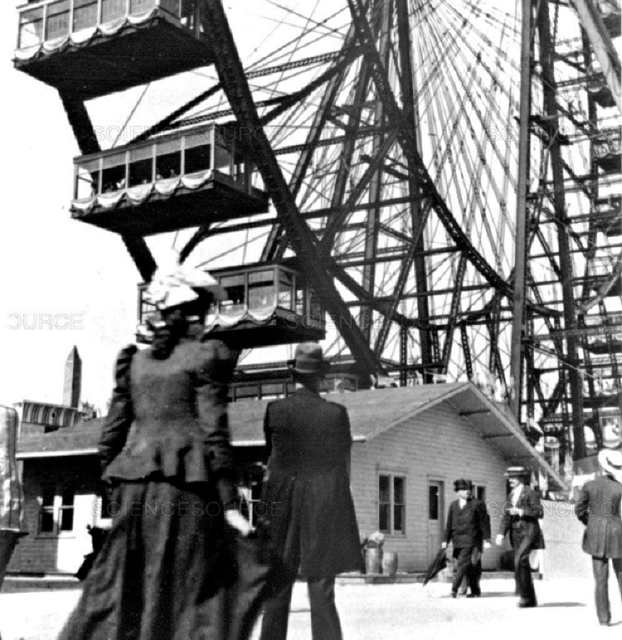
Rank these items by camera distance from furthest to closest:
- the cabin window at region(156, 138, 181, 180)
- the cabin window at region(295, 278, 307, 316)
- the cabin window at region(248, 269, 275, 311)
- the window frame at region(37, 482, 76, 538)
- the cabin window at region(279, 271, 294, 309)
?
the cabin window at region(295, 278, 307, 316)
the cabin window at region(279, 271, 294, 309)
the cabin window at region(248, 269, 275, 311)
the cabin window at region(156, 138, 181, 180)
the window frame at region(37, 482, 76, 538)

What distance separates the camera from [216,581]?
448cm

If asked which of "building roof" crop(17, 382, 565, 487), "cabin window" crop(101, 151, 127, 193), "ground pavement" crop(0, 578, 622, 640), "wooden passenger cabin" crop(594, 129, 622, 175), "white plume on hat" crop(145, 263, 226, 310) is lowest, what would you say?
"ground pavement" crop(0, 578, 622, 640)

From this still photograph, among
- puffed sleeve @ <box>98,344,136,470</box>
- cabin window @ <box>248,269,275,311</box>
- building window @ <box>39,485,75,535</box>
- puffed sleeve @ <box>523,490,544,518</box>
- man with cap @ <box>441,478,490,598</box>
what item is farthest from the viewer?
cabin window @ <box>248,269,275,311</box>

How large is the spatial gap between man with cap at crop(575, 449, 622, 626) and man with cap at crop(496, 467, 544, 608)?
161cm

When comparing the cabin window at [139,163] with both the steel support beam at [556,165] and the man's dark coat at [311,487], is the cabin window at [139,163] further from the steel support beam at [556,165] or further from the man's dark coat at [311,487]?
the man's dark coat at [311,487]

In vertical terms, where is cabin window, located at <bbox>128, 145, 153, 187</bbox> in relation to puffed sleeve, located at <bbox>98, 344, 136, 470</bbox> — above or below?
above

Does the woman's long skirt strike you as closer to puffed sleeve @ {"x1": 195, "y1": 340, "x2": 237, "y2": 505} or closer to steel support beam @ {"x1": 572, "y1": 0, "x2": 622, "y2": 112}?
puffed sleeve @ {"x1": 195, "y1": 340, "x2": 237, "y2": 505}

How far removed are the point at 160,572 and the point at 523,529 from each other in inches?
317

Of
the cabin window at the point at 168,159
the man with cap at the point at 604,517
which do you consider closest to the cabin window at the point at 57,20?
the cabin window at the point at 168,159

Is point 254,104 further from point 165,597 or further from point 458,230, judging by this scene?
point 165,597

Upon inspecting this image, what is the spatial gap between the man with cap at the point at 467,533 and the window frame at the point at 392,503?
7.15 meters

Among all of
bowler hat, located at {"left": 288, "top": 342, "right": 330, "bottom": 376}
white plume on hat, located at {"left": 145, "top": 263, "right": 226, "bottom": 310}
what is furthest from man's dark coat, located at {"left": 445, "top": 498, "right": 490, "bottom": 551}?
white plume on hat, located at {"left": 145, "top": 263, "right": 226, "bottom": 310}

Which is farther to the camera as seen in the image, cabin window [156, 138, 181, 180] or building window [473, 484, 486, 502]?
cabin window [156, 138, 181, 180]

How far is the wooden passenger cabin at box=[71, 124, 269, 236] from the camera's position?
30.2 meters
